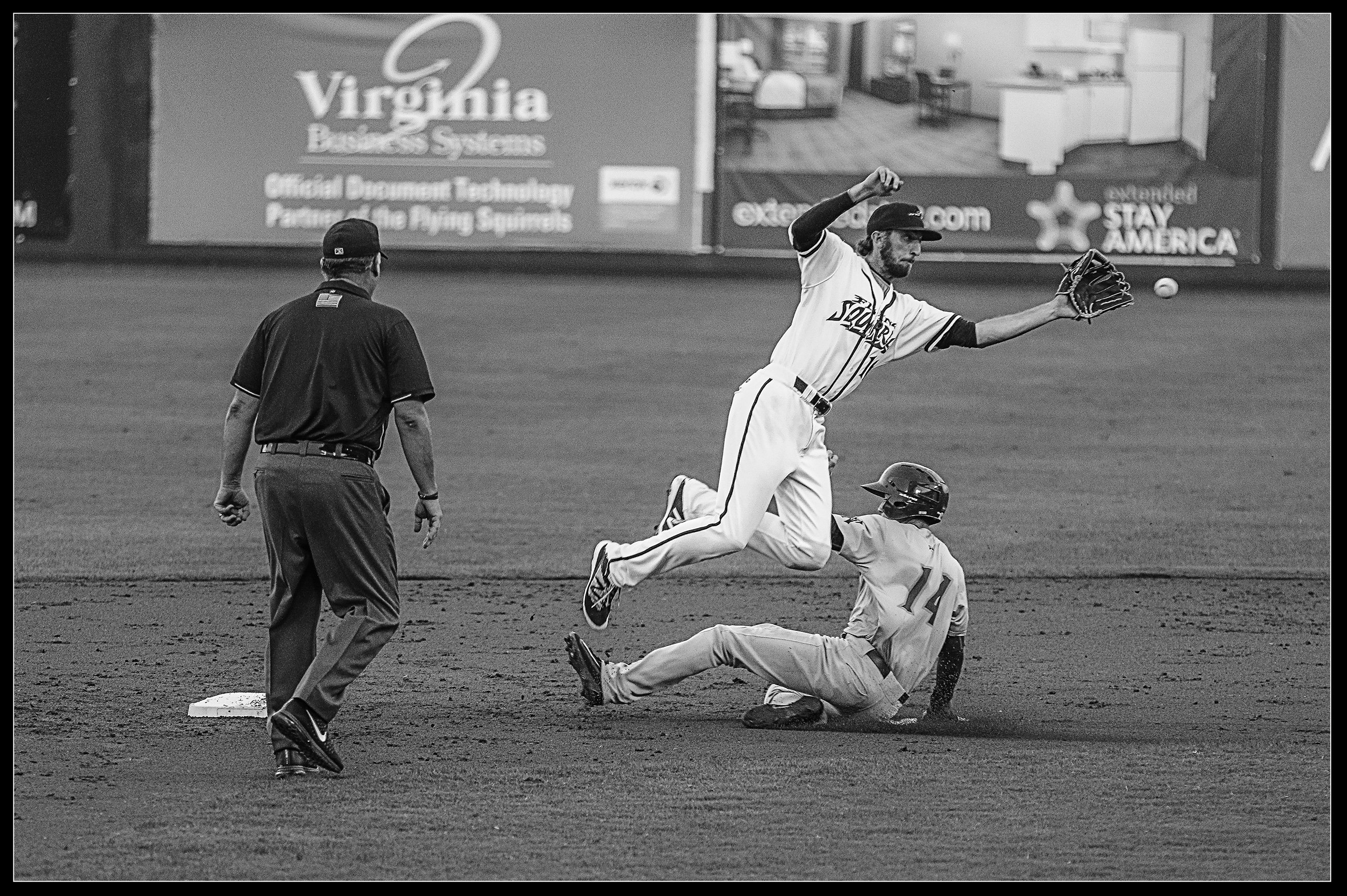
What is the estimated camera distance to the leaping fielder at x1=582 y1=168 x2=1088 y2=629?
21.1 feet

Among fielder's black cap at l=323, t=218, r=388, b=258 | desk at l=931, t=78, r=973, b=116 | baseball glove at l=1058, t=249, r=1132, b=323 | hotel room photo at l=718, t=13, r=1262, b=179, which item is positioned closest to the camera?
fielder's black cap at l=323, t=218, r=388, b=258

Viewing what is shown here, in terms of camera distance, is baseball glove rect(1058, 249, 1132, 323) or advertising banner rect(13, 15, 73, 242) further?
advertising banner rect(13, 15, 73, 242)

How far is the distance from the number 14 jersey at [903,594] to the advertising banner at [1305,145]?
1767 centimetres

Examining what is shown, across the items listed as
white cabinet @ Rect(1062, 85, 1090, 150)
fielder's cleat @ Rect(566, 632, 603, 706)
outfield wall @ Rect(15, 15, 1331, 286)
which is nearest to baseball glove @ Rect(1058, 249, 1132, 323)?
fielder's cleat @ Rect(566, 632, 603, 706)

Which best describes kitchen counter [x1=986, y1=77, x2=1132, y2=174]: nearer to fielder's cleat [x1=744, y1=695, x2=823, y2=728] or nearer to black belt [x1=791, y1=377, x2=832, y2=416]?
black belt [x1=791, y1=377, x2=832, y2=416]

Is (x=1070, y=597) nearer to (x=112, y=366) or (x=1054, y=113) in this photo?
(x=112, y=366)

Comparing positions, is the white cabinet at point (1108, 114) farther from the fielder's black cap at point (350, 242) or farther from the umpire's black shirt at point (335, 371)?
the umpire's black shirt at point (335, 371)

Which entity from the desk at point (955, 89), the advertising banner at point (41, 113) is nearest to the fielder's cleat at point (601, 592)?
the desk at point (955, 89)

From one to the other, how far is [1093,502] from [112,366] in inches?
345

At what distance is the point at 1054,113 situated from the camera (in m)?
22.3

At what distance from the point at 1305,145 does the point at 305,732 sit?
64.2ft

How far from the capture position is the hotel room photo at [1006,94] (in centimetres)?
2220

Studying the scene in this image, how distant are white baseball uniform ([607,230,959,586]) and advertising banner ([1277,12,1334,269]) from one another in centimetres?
1728

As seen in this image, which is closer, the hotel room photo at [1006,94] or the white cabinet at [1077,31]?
the white cabinet at [1077,31]
